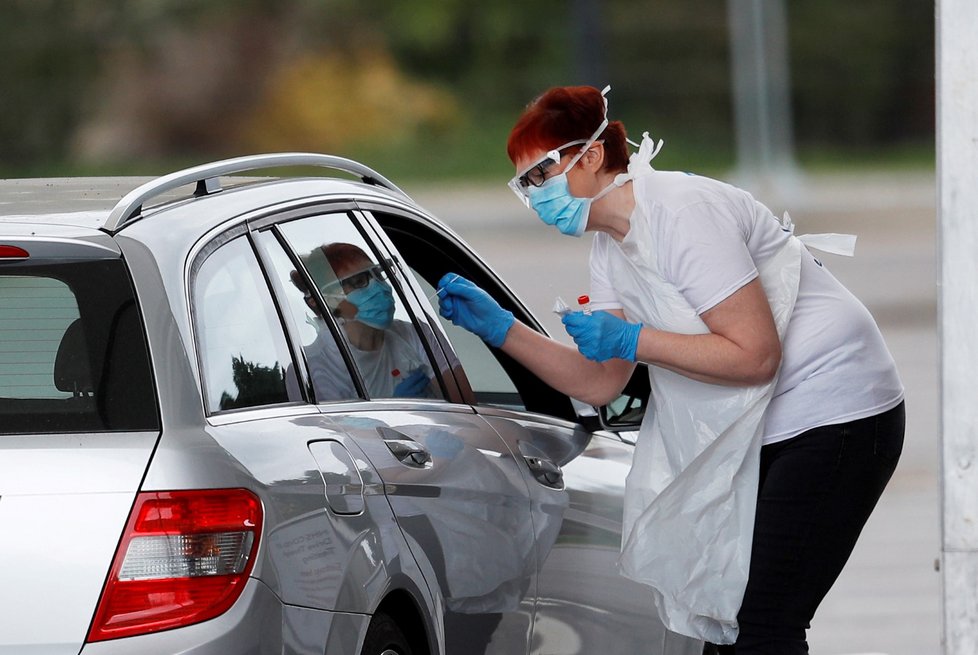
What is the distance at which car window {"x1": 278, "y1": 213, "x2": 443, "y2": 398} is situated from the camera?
3.62 meters

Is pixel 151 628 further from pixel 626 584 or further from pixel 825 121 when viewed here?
pixel 825 121

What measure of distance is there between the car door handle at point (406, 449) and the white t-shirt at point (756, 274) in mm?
742

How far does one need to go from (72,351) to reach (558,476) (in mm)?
1581

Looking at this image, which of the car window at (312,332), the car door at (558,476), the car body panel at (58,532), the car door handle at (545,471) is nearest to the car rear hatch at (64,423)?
the car body panel at (58,532)

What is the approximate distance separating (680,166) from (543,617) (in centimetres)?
3412

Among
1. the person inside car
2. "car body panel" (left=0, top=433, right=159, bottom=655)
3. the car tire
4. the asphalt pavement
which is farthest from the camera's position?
the asphalt pavement

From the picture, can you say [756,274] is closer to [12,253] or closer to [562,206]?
[562,206]

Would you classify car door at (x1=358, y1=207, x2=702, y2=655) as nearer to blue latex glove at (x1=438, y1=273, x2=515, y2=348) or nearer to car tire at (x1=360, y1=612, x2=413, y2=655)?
blue latex glove at (x1=438, y1=273, x2=515, y2=348)

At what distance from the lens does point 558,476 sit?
4.17 meters

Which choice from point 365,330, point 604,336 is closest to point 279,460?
point 365,330

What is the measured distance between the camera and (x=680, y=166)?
37594mm

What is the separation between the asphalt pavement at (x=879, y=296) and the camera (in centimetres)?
713


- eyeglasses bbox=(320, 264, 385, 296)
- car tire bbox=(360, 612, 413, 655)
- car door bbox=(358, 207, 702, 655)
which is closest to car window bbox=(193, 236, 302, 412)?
eyeglasses bbox=(320, 264, 385, 296)

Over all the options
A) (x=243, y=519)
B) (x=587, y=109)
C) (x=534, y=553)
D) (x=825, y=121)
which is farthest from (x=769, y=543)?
(x=825, y=121)
